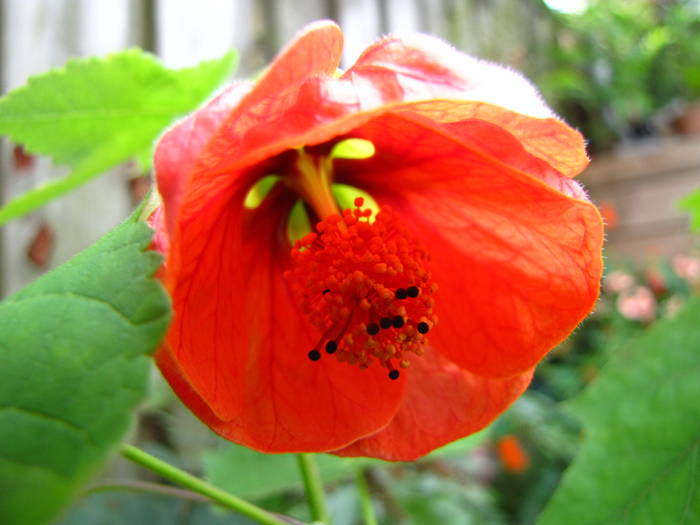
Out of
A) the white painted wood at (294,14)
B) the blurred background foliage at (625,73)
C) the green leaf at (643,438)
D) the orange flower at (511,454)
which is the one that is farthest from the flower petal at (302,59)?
the blurred background foliage at (625,73)

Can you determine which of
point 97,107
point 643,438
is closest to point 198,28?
point 97,107

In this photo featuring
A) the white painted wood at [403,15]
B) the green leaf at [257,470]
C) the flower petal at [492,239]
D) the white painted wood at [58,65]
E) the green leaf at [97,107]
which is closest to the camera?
the flower petal at [492,239]

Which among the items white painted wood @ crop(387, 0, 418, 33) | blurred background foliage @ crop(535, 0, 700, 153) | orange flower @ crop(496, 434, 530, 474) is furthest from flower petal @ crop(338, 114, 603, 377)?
blurred background foliage @ crop(535, 0, 700, 153)

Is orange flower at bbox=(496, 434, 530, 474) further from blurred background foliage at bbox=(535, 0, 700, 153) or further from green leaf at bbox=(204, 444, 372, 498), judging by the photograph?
blurred background foliage at bbox=(535, 0, 700, 153)

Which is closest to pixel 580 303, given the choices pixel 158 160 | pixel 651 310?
pixel 158 160

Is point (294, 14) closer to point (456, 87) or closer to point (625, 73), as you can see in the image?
point (456, 87)

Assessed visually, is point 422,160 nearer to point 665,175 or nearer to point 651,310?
point 651,310

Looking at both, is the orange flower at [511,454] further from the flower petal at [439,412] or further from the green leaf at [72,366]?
the green leaf at [72,366]
